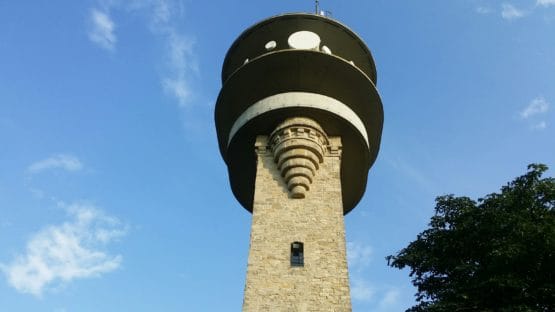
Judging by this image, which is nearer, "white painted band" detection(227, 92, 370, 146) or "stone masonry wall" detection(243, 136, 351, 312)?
"stone masonry wall" detection(243, 136, 351, 312)

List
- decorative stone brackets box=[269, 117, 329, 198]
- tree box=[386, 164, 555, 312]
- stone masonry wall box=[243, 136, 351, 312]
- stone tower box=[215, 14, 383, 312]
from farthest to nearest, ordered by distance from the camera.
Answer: decorative stone brackets box=[269, 117, 329, 198], stone tower box=[215, 14, 383, 312], stone masonry wall box=[243, 136, 351, 312], tree box=[386, 164, 555, 312]

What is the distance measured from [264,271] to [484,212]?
593 cm

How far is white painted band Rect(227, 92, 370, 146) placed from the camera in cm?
1684

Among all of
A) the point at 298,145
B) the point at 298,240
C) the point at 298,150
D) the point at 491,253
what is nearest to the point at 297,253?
the point at 298,240

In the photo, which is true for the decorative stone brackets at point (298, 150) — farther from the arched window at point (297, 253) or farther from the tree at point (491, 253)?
the tree at point (491, 253)

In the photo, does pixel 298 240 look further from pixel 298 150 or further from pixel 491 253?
pixel 491 253

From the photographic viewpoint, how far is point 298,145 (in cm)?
1611

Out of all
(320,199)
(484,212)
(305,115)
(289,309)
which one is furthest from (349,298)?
(305,115)

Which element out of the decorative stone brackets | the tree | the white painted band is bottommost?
the tree

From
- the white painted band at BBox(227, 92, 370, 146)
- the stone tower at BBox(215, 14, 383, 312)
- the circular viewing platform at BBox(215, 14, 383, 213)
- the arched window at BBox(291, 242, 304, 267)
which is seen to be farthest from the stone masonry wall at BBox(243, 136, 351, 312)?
the white painted band at BBox(227, 92, 370, 146)

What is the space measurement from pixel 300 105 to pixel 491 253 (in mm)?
7015

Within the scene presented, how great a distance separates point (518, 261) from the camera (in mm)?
12273

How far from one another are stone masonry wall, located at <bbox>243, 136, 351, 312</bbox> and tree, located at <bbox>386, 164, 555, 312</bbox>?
6.44ft

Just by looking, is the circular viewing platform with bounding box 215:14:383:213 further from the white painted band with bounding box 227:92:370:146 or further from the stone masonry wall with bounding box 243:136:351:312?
the stone masonry wall with bounding box 243:136:351:312
